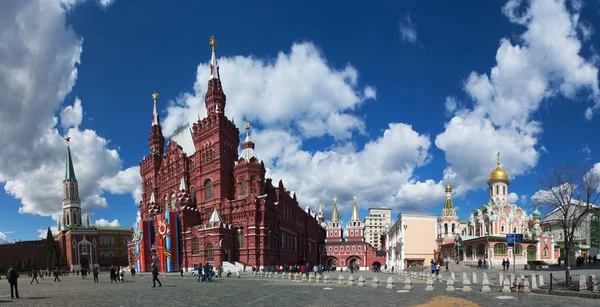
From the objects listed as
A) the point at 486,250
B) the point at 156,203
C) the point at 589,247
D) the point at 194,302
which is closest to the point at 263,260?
the point at 156,203

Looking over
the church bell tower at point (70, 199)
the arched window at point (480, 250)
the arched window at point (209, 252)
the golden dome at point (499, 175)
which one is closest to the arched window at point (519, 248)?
the arched window at point (480, 250)

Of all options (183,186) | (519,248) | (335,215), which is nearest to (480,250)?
(519,248)

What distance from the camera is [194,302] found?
60.3 feet

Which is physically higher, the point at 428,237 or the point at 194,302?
the point at 194,302

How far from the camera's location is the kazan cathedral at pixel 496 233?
2399 inches

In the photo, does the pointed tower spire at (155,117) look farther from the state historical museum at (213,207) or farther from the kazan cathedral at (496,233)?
the kazan cathedral at (496,233)

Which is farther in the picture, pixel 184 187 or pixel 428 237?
pixel 428 237

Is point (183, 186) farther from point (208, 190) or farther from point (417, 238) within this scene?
point (417, 238)

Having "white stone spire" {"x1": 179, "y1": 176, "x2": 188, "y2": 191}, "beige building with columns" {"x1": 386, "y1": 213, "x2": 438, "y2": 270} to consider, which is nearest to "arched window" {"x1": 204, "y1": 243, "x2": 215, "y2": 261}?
"white stone spire" {"x1": 179, "y1": 176, "x2": 188, "y2": 191}

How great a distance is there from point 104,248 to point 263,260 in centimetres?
6809

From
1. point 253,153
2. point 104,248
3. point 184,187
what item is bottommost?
point 104,248

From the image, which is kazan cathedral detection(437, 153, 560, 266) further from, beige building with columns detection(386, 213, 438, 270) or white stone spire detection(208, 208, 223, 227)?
white stone spire detection(208, 208, 223, 227)

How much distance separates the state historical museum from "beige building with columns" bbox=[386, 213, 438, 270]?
24.2 metres

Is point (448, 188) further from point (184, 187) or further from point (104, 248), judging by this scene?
point (104, 248)
